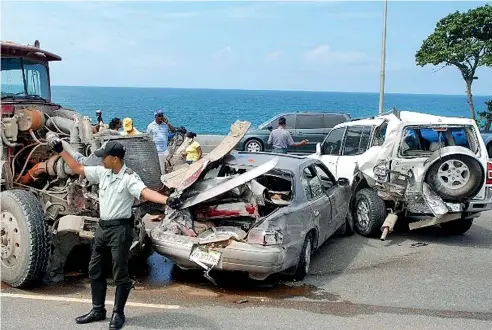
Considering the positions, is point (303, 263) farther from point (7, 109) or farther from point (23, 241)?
point (7, 109)

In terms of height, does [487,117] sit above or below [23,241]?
above

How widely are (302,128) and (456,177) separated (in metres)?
13.5

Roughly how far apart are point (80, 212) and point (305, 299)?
278 cm

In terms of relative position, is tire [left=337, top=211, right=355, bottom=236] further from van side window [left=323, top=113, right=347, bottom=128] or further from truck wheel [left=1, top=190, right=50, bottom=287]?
van side window [left=323, top=113, right=347, bottom=128]

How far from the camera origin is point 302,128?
22.2 metres

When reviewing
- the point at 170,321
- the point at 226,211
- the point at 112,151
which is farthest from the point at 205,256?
the point at 112,151

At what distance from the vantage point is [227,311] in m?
5.97

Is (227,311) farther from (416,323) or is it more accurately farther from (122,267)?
(416,323)

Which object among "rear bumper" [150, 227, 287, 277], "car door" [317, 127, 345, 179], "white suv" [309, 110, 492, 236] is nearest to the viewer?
"rear bumper" [150, 227, 287, 277]

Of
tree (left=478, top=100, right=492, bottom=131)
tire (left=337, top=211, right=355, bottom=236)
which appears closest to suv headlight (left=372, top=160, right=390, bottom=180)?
tire (left=337, top=211, right=355, bottom=236)

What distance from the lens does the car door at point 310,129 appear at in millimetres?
21719

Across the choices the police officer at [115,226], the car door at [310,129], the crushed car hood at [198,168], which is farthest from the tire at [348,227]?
the car door at [310,129]

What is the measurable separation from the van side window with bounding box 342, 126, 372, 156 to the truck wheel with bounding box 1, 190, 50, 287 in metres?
5.74

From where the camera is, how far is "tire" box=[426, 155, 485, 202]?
8.68 metres
